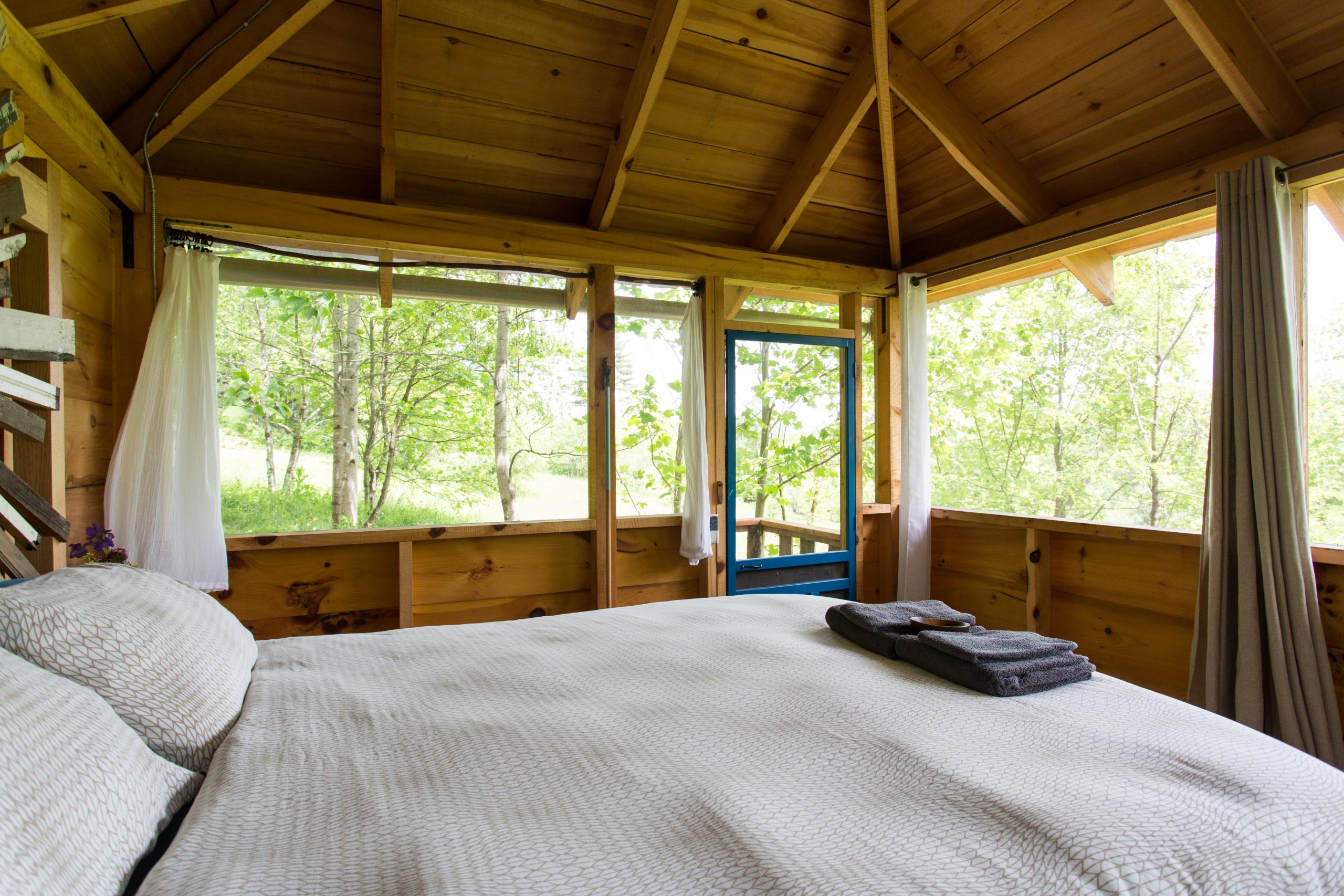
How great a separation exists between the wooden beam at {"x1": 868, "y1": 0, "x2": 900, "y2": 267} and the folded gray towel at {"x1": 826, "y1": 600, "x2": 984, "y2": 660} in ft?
7.14

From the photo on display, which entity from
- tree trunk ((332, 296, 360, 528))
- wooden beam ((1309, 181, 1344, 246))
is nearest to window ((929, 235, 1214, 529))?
wooden beam ((1309, 181, 1344, 246))

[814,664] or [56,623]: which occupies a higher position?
[56,623]

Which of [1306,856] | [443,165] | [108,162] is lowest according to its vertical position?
[1306,856]

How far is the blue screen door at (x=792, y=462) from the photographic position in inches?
136

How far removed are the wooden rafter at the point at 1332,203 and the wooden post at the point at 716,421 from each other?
87.8 inches

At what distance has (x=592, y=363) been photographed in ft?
10.1

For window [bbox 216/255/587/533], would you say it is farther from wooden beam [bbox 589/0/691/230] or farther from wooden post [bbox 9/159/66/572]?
wooden post [bbox 9/159/66/572]

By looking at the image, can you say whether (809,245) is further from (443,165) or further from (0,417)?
(0,417)

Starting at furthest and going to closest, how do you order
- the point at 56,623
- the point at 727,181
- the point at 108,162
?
the point at 727,181, the point at 108,162, the point at 56,623

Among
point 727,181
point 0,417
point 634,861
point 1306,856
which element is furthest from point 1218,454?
point 0,417

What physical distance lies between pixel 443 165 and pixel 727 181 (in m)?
1.30

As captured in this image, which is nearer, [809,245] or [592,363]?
[592,363]

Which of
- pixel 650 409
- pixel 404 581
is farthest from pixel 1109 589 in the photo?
pixel 650 409

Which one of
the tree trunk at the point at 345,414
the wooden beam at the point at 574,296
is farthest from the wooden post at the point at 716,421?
the tree trunk at the point at 345,414
